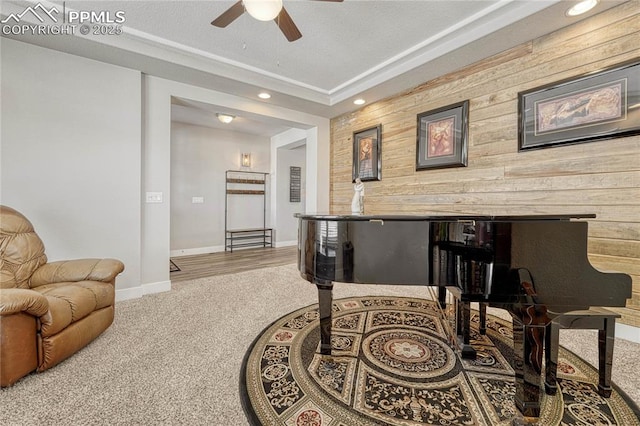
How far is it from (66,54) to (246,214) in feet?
13.8

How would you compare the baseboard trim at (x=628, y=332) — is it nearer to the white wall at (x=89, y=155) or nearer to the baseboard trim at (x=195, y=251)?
the white wall at (x=89, y=155)

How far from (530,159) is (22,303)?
13.1 feet

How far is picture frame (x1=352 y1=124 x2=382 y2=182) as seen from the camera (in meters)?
4.12

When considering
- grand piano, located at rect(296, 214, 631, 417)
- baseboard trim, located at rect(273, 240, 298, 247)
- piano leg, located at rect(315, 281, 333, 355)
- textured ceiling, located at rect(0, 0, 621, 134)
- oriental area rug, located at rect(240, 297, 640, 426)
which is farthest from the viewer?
baseboard trim, located at rect(273, 240, 298, 247)

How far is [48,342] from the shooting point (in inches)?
63.9

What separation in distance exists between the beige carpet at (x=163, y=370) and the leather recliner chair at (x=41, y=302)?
13 cm

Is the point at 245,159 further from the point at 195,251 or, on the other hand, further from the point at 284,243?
the point at 195,251

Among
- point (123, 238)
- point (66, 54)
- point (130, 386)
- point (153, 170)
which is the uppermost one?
point (66, 54)

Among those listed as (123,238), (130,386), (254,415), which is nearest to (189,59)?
(123,238)

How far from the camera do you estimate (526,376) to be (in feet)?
3.96

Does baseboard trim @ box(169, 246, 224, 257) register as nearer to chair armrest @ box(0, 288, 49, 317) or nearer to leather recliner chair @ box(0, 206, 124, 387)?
leather recliner chair @ box(0, 206, 124, 387)

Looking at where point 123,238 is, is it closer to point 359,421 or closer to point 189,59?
point 189,59

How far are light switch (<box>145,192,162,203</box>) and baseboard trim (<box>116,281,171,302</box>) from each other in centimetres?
103

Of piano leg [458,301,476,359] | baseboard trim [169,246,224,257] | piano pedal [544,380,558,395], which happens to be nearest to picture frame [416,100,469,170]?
piano leg [458,301,476,359]
